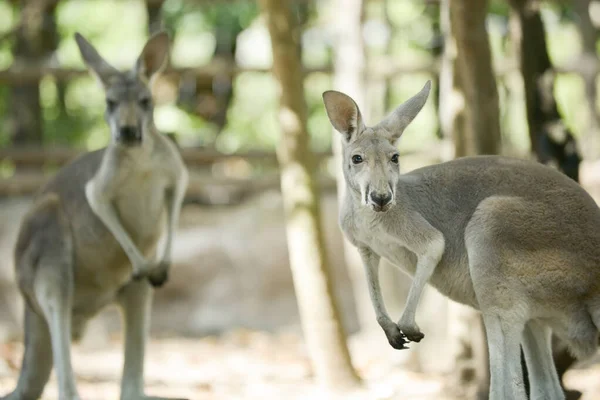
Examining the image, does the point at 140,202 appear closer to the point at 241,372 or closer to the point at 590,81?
the point at 241,372

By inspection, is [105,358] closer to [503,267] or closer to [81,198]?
[81,198]

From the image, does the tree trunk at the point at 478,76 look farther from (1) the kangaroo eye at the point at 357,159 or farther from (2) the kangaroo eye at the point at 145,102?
(2) the kangaroo eye at the point at 145,102

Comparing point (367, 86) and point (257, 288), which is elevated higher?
point (367, 86)

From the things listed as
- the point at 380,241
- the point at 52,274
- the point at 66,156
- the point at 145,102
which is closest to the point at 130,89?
the point at 145,102

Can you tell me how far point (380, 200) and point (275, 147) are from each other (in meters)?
7.57

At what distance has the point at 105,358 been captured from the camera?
8094 mm

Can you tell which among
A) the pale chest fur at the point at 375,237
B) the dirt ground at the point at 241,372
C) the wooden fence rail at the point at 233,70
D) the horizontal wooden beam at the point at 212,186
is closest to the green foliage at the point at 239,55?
the horizontal wooden beam at the point at 212,186

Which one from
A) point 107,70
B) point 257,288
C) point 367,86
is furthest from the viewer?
point 257,288

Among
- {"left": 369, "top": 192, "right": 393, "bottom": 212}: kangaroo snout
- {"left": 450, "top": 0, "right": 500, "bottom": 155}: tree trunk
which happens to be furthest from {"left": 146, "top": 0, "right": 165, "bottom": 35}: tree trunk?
{"left": 369, "top": 192, "right": 393, "bottom": 212}: kangaroo snout

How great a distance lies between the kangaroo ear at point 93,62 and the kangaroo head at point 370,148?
72.9 inches

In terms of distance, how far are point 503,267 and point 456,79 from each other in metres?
2.27

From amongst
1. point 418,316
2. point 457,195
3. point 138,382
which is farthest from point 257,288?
point 457,195

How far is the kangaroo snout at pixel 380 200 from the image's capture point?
3.60m

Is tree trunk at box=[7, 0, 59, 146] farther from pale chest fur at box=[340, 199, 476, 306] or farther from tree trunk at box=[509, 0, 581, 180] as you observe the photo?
pale chest fur at box=[340, 199, 476, 306]
